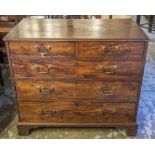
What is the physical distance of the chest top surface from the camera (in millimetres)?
1348

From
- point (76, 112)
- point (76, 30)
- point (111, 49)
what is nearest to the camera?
point (111, 49)

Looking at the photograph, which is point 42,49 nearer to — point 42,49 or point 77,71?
point 42,49

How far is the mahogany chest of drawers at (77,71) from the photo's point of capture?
136 centimetres

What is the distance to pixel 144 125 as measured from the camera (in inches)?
71.9

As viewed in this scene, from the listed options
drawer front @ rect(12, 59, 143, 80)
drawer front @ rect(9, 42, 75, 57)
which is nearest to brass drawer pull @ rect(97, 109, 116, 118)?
drawer front @ rect(12, 59, 143, 80)

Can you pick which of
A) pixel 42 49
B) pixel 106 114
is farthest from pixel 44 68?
pixel 106 114

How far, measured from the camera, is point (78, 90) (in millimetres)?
1539

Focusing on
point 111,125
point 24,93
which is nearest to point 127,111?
point 111,125

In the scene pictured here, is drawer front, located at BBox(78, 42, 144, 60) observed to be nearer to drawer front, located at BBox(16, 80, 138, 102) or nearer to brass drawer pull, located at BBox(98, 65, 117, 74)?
brass drawer pull, located at BBox(98, 65, 117, 74)

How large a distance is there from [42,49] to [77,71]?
0.91 feet

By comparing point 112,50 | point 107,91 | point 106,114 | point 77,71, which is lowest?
point 106,114

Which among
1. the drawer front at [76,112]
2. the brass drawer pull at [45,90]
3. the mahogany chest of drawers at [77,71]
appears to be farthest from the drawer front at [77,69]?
the drawer front at [76,112]
